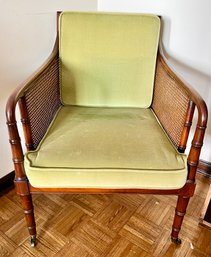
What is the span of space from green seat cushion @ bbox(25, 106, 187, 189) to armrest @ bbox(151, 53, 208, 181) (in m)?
0.04

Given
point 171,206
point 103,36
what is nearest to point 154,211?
point 171,206

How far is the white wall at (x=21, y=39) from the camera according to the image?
1044 mm

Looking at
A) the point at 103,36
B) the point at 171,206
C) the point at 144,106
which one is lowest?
the point at 171,206

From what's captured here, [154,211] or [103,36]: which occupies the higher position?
[103,36]

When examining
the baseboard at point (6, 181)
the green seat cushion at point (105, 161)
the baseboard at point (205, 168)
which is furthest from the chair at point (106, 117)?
the baseboard at point (205, 168)

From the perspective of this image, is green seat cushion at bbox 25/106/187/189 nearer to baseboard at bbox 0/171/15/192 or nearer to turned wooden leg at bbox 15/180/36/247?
turned wooden leg at bbox 15/180/36/247

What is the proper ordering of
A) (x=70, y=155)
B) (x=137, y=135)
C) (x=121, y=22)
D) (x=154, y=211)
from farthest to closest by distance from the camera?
(x=154, y=211) → (x=121, y=22) → (x=137, y=135) → (x=70, y=155)

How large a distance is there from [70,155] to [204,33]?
82 centimetres

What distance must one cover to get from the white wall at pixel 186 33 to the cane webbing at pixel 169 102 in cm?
15

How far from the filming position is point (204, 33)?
113 centimetres

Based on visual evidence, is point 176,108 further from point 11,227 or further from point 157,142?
point 11,227

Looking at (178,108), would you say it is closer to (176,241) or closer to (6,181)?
(176,241)

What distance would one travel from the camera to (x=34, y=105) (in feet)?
2.98

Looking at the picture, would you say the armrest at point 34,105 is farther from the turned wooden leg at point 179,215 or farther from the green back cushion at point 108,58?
the turned wooden leg at point 179,215
